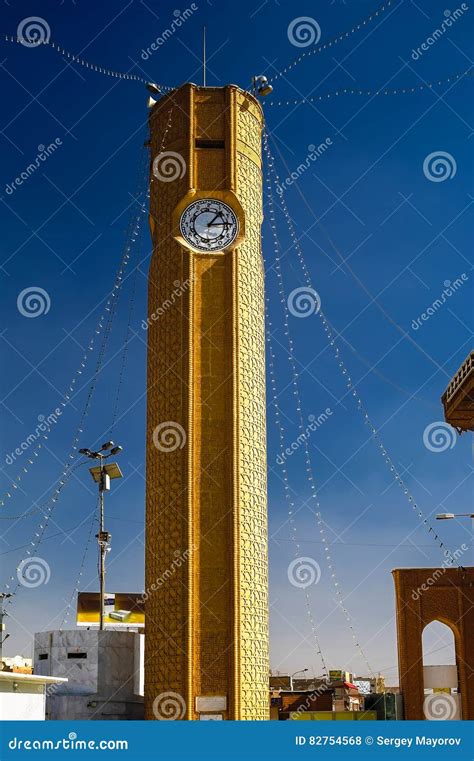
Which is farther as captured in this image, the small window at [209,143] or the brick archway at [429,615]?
the brick archway at [429,615]

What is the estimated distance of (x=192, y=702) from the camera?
838 inches

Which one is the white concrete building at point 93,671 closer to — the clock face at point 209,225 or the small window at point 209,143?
the clock face at point 209,225

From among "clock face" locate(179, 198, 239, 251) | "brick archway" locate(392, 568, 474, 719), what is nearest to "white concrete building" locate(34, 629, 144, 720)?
"brick archway" locate(392, 568, 474, 719)

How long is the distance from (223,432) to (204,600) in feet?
12.2

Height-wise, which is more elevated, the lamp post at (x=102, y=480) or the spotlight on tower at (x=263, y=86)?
the spotlight on tower at (x=263, y=86)

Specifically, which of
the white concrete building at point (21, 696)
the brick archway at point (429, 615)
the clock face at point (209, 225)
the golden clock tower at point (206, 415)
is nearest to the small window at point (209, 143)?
the golden clock tower at point (206, 415)

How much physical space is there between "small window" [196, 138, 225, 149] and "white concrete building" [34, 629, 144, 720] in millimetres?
11451

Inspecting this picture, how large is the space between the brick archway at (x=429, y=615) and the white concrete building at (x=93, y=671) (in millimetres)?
8604

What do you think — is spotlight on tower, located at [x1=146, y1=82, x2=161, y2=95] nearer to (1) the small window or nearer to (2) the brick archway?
(1) the small window

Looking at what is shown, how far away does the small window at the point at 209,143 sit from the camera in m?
24.5

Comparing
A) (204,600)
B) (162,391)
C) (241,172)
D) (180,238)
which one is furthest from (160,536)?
(241,172)

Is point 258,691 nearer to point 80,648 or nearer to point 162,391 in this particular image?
point 80,648

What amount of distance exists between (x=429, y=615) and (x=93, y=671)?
10.7 meters

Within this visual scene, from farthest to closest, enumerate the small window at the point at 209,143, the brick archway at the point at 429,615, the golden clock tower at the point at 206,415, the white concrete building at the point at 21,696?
the brick archway at the point at 429,615 < the small window at the point at 209,143 < the golden clock tower at the point at 206,415 < the white concrete building at the point at 21,696
